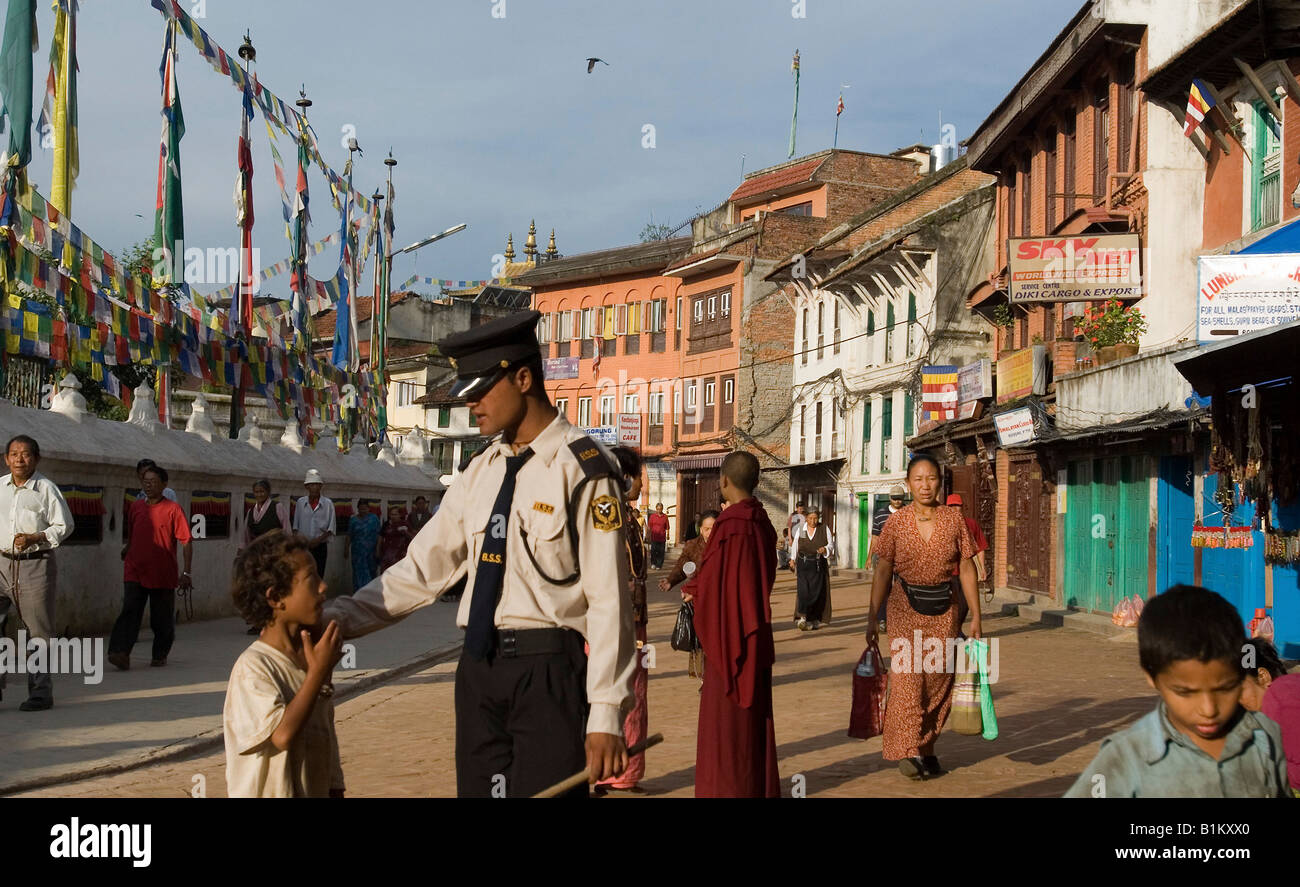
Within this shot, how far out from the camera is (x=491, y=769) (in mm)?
4480

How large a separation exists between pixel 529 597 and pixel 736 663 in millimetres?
2675

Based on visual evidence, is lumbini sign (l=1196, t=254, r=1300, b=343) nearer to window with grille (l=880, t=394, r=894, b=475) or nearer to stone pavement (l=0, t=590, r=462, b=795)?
stone pavement (l=0, t=590, r=462, b=795)

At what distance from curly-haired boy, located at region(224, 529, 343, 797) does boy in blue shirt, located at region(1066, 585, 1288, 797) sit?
2246mm

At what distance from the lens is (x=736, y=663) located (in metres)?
7.02

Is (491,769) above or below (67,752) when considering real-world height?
above

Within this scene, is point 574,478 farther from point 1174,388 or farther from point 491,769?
point 1174,388

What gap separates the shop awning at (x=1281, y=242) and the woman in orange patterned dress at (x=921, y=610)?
10.5m

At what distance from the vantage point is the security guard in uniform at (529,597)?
4395 millimetres

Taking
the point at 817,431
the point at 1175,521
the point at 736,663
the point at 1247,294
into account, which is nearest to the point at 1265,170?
the point at 1247,294

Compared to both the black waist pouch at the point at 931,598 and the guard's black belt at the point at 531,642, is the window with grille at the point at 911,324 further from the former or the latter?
the guard's black belt at the point at 531,642

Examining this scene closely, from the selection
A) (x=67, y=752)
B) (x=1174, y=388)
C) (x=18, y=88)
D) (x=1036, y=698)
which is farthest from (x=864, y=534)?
(x=67, y=752)
